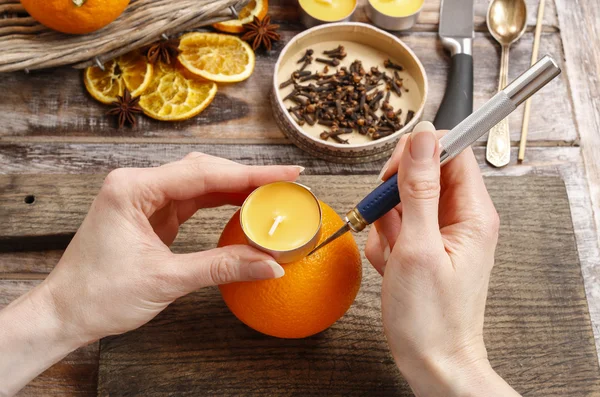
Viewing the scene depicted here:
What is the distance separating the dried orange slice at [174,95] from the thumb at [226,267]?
709mm

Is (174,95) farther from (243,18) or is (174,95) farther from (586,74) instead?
(586,74)

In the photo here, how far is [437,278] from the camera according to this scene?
106 cm

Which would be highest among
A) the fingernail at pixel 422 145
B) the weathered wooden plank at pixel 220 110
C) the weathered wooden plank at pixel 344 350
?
the fingernail at pixel 422 145

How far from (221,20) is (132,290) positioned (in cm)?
93

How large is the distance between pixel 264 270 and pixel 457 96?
0.96m

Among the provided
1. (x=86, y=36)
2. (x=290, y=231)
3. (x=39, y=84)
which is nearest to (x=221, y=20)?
(x=86, y=36)

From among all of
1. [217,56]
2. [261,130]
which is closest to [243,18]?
[217,56]

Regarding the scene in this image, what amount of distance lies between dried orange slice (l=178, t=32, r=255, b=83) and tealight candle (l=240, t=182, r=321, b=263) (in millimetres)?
742

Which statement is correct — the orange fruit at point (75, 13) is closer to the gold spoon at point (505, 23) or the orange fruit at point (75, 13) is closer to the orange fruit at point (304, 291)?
the orange fruit at point (304, 291)

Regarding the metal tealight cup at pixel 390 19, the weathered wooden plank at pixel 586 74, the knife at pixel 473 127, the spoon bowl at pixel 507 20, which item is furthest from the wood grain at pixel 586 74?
the knife at pixel 473 127

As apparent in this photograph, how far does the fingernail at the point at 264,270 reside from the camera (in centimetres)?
104

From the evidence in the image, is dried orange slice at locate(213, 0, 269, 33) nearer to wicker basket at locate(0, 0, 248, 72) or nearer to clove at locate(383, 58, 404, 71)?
wicker basket at locate(0, 0, 248, 72)

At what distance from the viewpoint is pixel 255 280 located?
110 cm

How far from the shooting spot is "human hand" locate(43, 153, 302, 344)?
110 centimetres
